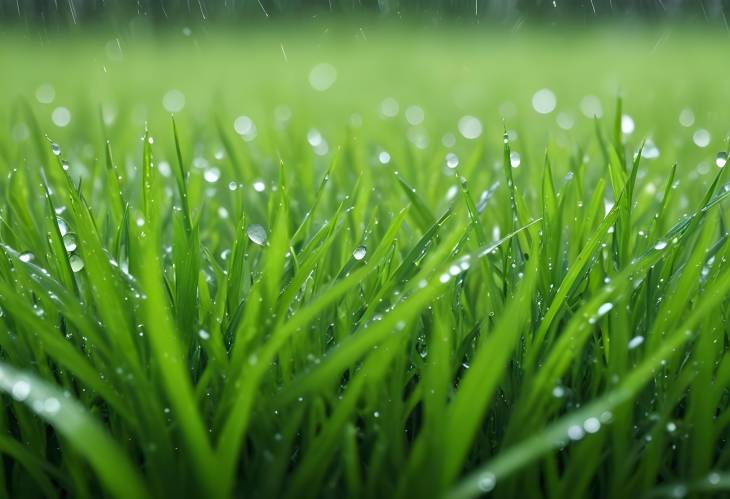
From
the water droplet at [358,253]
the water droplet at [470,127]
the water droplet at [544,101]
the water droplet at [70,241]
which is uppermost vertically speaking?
the water droplet at [544,101]

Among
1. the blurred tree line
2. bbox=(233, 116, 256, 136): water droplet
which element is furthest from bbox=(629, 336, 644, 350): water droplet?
the blurred tree line

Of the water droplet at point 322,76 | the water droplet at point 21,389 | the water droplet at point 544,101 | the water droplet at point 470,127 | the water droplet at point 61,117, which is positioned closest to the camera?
the water droplet at point 21,389

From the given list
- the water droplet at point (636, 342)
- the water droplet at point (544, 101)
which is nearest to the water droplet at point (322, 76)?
the water droplet at point (544, 101)

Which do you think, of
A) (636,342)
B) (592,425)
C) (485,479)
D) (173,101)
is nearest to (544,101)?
(173,101)

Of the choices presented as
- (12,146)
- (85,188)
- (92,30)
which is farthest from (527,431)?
(92,30)

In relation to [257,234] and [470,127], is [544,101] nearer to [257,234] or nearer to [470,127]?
[470,127]

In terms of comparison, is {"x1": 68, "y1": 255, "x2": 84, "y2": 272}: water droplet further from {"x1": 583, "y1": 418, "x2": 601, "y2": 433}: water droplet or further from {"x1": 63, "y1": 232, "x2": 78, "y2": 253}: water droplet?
{"x1": 583, "y1": 418, "x2": 601, "y2": 433}: water droplet

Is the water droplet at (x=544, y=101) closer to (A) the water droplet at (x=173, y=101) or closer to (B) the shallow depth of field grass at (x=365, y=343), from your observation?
(A) the water droplet at (x=173, y=101)
